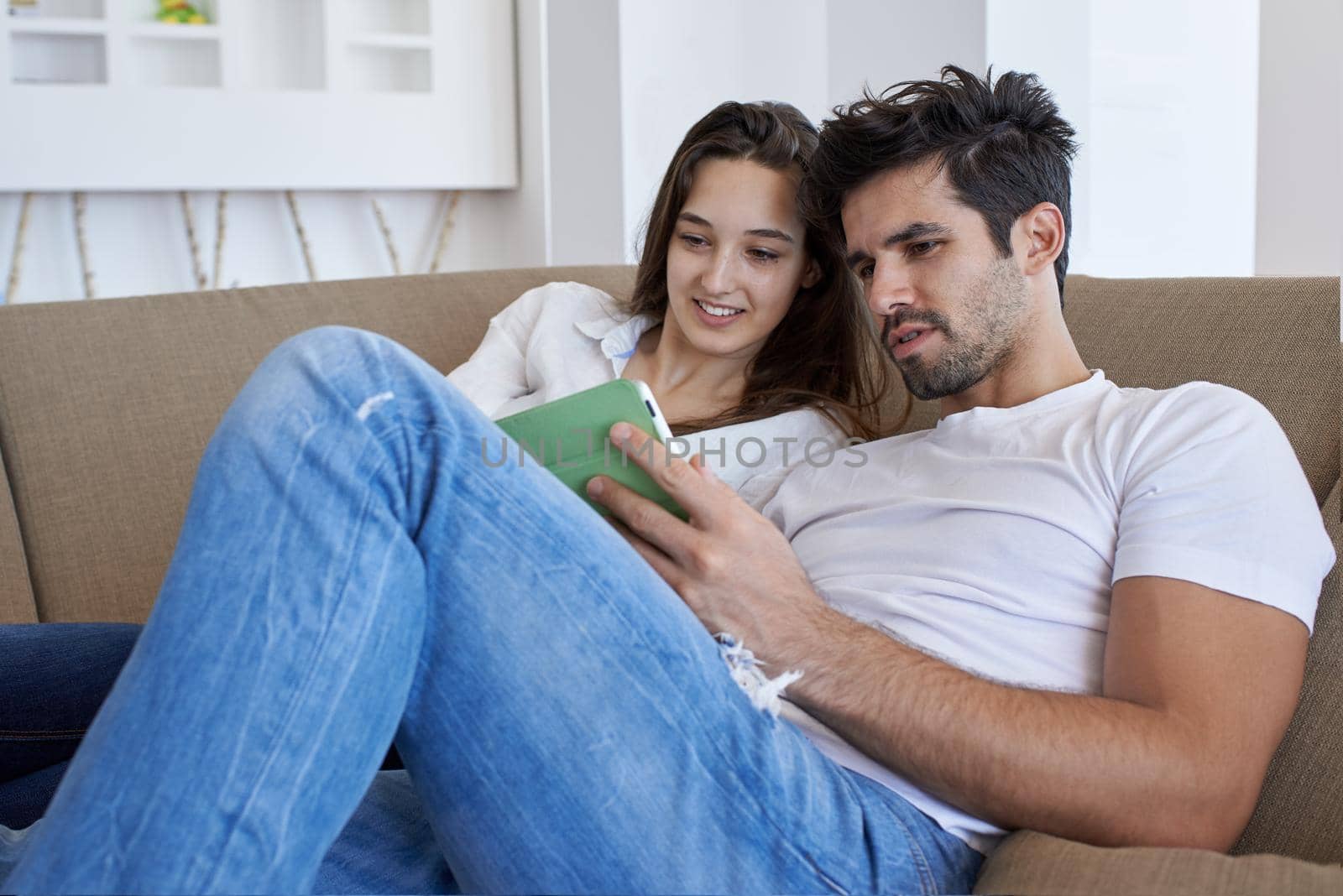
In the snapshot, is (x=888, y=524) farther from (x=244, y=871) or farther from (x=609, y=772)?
(x=244, y=871)

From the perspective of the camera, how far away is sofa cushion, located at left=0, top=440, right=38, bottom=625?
5.06 feet

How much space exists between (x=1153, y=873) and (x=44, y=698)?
1.04 meters

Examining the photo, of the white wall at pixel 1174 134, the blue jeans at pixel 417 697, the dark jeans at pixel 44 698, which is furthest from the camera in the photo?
the white wall at pixel 1174 134

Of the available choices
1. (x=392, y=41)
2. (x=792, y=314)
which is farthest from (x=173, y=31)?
(x=792, y=314)

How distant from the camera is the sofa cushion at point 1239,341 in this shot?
131cm

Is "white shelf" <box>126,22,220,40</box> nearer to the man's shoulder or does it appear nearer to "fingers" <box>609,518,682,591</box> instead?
"fingers" <box>609,518,682,591</box>

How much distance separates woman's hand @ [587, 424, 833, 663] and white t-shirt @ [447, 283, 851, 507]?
1.33 ft

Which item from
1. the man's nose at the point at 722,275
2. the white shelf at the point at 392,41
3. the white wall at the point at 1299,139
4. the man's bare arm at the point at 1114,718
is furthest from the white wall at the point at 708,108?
the man's bare arm at the point at 1114,718

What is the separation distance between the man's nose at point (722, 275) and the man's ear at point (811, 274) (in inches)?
4.8

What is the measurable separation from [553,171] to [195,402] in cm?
212

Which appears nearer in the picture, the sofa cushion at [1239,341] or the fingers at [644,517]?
the fingers at [644,517]

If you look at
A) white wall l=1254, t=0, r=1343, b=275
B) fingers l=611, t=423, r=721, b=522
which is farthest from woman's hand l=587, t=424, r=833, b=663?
white wall l=1254, t=0, r=1343, b=275

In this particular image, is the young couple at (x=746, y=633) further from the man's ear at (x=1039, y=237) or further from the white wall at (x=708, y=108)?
the white wall at (x=708, y=108)

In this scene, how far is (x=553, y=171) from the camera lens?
3660 millimetres
